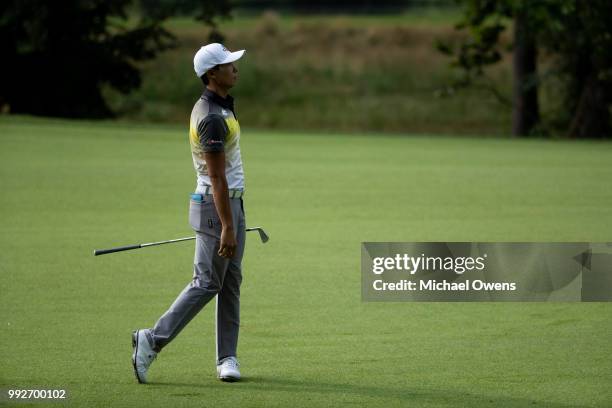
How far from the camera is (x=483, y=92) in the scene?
162 feet

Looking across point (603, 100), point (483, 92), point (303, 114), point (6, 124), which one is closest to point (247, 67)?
point (303, 114)

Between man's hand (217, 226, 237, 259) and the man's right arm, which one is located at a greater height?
the man's right arm

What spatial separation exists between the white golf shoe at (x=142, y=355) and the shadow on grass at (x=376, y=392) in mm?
99

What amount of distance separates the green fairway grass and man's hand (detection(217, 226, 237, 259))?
80cm

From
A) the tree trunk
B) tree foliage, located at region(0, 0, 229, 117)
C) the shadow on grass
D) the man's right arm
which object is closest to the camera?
the shadow on grass

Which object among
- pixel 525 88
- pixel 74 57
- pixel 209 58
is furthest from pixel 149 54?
pixel 209 58

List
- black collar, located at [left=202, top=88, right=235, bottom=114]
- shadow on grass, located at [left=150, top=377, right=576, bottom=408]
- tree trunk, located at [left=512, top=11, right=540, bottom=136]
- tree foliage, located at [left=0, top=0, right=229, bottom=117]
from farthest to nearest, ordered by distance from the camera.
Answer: tree foliage, located at [left=0, top=0, right=229, bottom=117], tree trunk, located at [left=512, top=11, right=540, bottom=136], black collar, located at [left=202, top=88, right=235, bottom=114], shadow on grass, located at [left=150, top=377, right=576, bottom=408]

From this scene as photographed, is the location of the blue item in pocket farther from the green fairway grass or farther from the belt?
the green fairway grass

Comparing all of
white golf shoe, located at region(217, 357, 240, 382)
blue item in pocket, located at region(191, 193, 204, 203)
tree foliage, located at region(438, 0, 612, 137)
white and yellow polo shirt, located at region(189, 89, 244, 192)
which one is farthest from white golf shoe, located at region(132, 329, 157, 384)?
tree foliage, located at region(438, 0, 612, 137)

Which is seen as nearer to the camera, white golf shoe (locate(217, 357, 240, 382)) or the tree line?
white golf shoe (locate(217, 357, 240, 382))

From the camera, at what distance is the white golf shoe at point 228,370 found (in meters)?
7.14

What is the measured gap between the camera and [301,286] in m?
10.9

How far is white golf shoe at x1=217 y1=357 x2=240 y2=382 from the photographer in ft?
23.4

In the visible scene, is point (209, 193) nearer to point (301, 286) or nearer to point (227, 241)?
point (227, 241)
